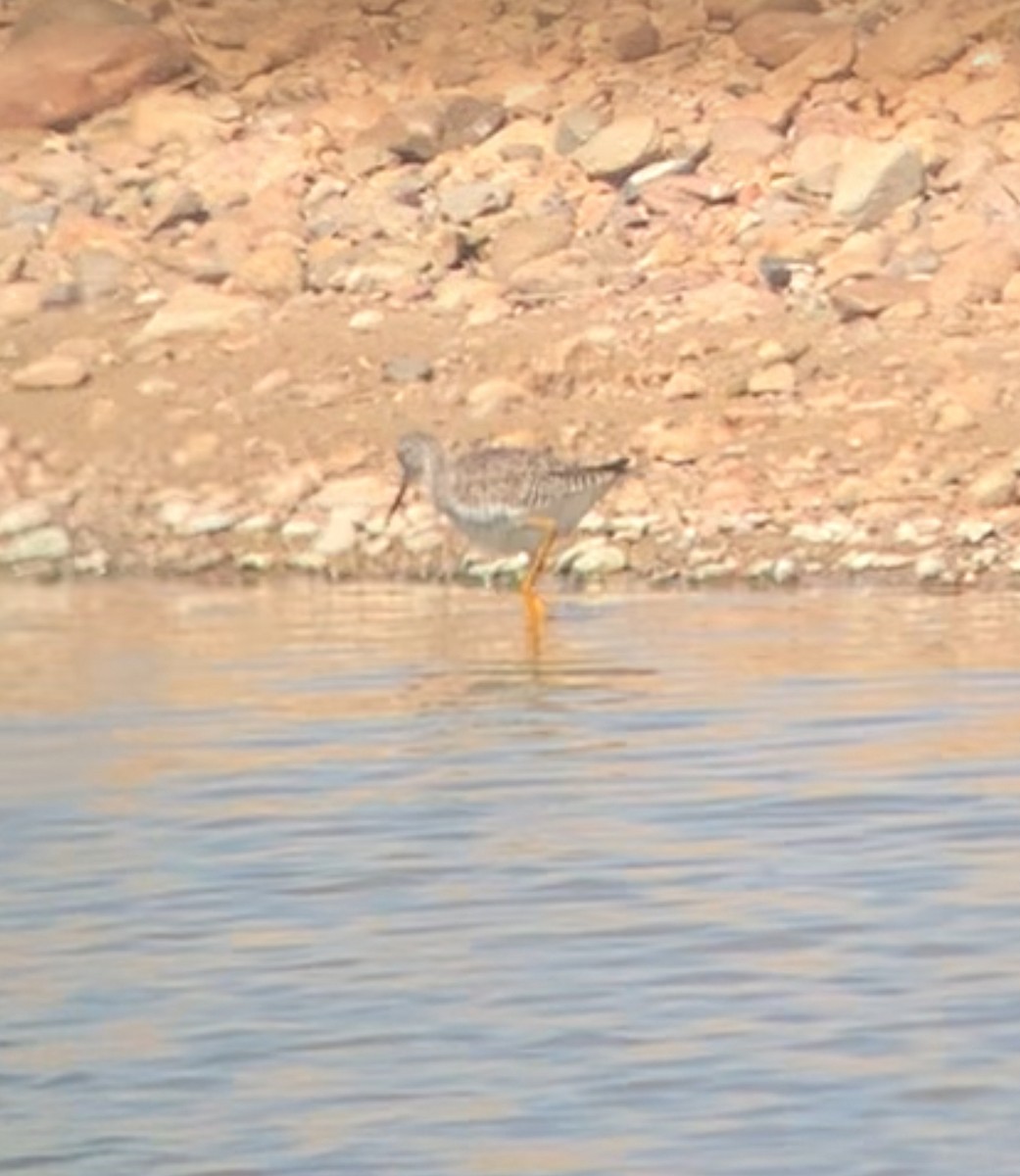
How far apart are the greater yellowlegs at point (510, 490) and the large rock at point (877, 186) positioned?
2.00 metres

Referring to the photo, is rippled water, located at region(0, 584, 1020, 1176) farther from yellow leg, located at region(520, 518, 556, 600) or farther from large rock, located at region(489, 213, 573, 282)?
large rock, located at region(489, 213, 573, 282)

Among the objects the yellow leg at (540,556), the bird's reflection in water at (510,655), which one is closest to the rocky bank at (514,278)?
the yellow leg at (540,556)

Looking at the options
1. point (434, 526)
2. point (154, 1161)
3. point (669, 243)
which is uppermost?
point (669, 243)

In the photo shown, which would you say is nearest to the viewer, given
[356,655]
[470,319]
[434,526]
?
[356,655]

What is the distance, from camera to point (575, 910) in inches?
358

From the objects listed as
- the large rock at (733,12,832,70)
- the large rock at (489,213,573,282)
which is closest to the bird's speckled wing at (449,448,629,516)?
the large rock at (489,213,573,282)

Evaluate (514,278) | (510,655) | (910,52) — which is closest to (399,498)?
(514,278)

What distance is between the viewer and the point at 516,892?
30.5 feet

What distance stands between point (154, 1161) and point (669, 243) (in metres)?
9.47

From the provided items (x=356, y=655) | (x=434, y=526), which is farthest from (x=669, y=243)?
(x=356, y=655)

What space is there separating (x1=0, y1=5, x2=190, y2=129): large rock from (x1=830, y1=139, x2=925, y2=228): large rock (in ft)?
11.1

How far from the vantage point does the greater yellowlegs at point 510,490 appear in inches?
559

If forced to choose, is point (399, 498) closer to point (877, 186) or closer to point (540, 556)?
point (540, 556)

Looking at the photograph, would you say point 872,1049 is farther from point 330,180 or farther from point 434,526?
point 330,180
